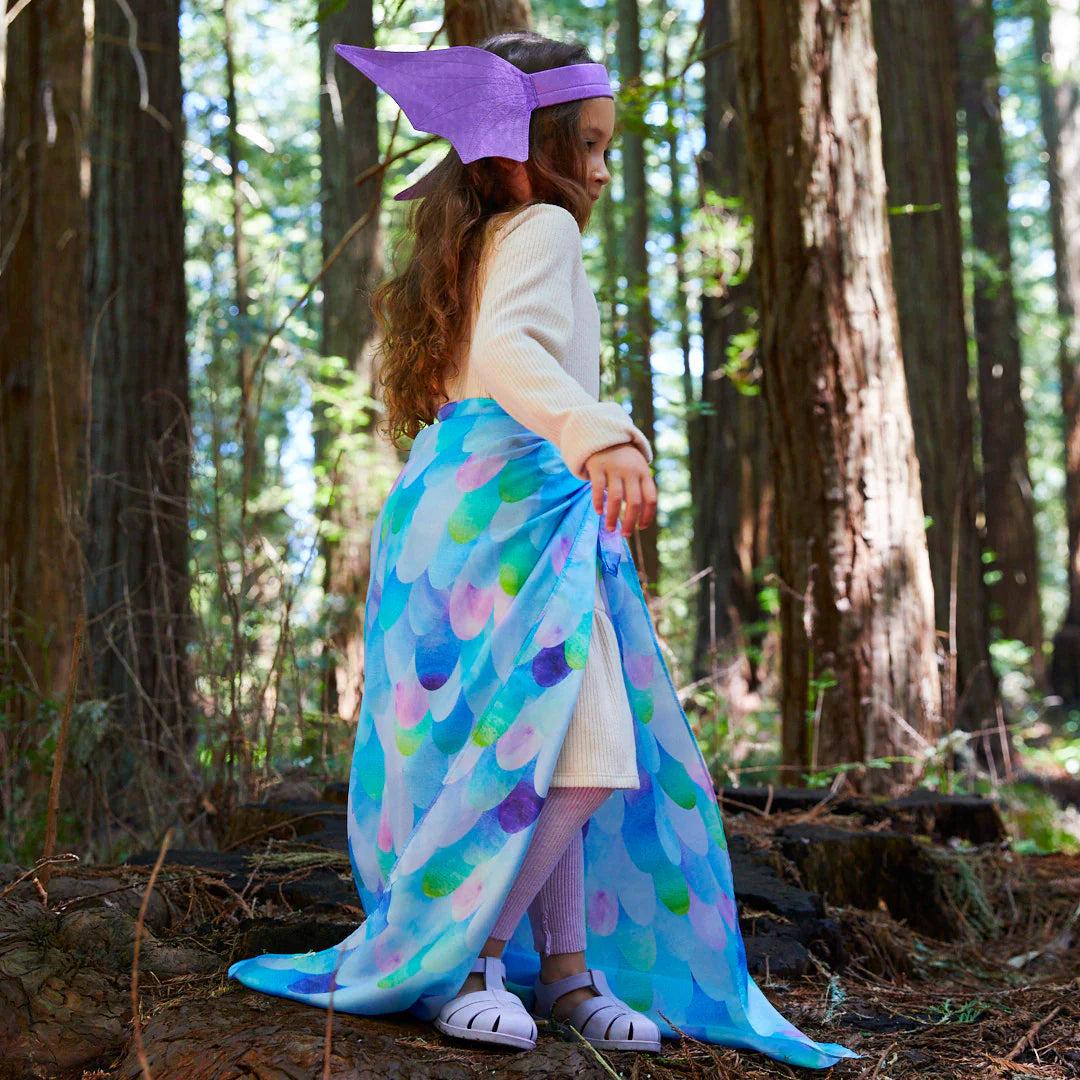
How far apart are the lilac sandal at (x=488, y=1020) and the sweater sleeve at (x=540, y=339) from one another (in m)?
0.83

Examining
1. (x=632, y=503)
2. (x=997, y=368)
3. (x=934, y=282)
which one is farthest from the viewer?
(x=997, y=368)

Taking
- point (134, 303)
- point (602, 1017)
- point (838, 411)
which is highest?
point (134, 303)

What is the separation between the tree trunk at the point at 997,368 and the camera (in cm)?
1303

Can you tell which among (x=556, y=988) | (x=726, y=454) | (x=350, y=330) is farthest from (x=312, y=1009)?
(x=726, y=454)

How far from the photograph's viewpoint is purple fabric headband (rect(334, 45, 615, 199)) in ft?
6.57

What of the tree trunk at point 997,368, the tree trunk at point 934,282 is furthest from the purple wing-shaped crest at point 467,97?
the tree trunk at point 997,368

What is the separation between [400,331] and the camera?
2.15 meters

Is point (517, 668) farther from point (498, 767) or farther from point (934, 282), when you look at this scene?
point (934, 282)

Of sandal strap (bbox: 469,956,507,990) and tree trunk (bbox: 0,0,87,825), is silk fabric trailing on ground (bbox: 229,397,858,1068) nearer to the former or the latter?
sandal strap (bbox: 469,956,507,990)

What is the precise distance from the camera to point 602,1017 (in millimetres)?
1877

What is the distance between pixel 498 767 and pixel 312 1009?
1.62 ft

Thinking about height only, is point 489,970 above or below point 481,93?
below

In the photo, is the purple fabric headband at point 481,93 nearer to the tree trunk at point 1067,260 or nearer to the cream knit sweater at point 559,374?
the cream knit sweater at point 559,374

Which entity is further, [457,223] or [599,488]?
[457,223]
